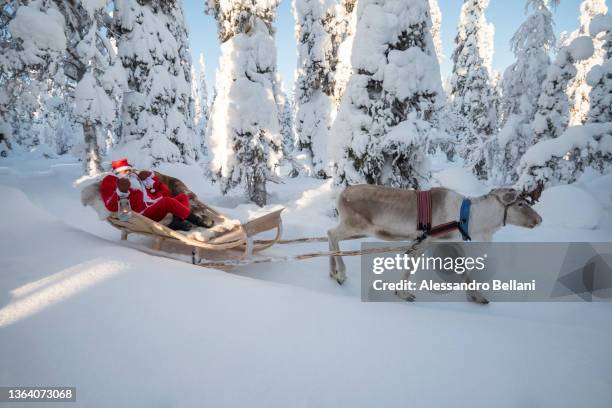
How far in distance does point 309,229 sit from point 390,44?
534 cm

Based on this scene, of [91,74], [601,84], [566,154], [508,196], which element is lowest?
[508,196]

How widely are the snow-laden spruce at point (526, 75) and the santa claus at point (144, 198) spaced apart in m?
15.5

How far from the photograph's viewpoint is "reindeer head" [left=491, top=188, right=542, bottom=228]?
4.03 m

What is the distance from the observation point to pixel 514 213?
13.5ft

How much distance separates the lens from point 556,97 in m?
12.2

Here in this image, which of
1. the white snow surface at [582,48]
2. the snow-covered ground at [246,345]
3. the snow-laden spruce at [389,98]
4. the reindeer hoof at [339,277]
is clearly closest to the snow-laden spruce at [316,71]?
the snow-laden spruce at [389,98]

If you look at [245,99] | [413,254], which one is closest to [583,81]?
[245,99]

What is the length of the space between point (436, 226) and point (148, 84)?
48.9 feet

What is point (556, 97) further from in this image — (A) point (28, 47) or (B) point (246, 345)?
(A) point (28, 47)

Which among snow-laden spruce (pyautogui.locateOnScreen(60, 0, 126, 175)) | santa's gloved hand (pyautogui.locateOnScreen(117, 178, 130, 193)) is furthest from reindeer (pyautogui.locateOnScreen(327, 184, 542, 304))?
snow-laden spruce (pyautogui.locateOnScreen(60, 0, 126, 175))

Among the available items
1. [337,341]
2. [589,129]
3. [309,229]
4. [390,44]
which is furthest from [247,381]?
[589,129]

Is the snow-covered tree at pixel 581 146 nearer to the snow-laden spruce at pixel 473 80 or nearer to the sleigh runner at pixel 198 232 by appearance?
the sleigh runner at pixel 198 232

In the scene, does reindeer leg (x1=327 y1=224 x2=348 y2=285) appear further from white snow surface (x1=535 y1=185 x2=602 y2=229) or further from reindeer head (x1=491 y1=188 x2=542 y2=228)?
white snow surface (x1=535 y1=185 x2=602 y2=229)

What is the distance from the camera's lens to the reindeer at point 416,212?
4.09 metres
